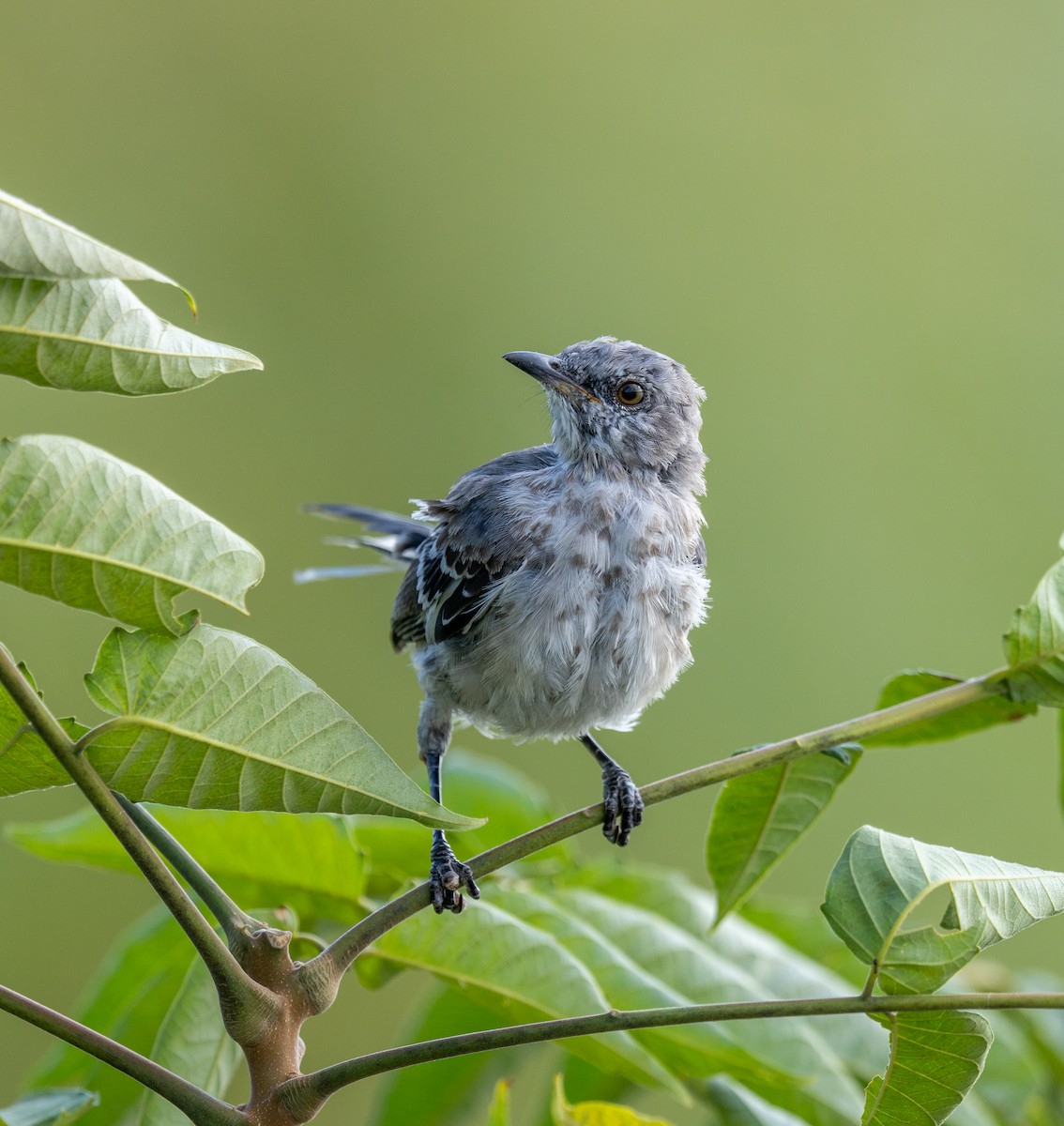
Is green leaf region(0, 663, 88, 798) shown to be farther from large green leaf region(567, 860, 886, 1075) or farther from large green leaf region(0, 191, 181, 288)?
large green leaf region(567, 860, 886, 1075)

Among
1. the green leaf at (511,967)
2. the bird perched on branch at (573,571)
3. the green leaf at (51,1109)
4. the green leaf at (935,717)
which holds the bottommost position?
the green leaf at (51,1109)

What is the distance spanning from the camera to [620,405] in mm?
3299

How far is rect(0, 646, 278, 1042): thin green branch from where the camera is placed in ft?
4.40

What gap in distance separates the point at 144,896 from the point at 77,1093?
21.6 ft

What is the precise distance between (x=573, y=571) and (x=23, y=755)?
165 centimetres

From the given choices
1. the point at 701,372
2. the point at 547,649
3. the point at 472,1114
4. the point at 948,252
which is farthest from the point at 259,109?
the point at 472,1114

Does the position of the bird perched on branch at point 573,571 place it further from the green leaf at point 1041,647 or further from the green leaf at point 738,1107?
the green leaf at point 1041,647

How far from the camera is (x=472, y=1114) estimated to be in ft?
8.76

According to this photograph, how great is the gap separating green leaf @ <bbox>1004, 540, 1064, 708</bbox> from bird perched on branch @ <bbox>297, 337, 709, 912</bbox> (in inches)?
40.2

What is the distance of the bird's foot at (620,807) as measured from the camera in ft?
8.79

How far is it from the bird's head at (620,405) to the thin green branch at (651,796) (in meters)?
1.45

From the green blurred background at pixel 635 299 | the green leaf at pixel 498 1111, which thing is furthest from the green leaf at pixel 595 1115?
the green blurred background at pixel 635 299

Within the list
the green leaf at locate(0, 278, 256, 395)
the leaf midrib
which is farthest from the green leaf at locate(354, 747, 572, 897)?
the green leaf at locate(0, 278, 256, 395)

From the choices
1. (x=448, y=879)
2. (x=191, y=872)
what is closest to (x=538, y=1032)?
(x=191, y=872)
